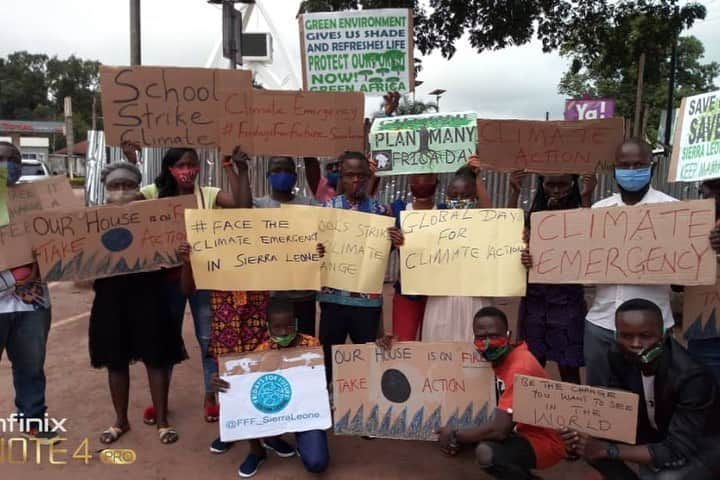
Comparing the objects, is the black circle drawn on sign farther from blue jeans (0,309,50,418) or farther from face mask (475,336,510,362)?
blue jeans (0,309,50,418)

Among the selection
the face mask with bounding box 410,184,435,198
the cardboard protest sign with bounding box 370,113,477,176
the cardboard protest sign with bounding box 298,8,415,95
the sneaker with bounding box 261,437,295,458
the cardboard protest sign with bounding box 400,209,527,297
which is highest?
the cardboard protest sign with bounding box 298,8,415,95

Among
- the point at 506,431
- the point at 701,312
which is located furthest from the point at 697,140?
the point at 506,431

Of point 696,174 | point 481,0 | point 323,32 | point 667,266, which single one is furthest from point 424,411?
point 481,0

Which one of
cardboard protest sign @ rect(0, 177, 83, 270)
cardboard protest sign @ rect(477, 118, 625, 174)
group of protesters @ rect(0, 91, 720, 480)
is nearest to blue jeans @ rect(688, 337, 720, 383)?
group of protesters @ rect(0, 91, 720, 480)

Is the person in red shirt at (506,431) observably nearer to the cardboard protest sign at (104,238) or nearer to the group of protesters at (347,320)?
the group of protesters at (347,320)

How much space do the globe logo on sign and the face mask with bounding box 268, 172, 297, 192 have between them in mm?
1356

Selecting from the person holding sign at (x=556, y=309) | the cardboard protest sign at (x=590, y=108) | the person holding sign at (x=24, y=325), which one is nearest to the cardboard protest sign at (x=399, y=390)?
the person holding sign at (x=556, y=309)

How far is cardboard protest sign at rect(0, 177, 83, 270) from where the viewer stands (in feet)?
11.7

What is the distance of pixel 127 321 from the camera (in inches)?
148

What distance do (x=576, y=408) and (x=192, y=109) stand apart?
2.90 m

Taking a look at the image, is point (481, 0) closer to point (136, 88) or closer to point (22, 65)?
point (136, 88)

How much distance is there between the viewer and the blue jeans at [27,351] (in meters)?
3.72

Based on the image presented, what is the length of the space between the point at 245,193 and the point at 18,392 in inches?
86.0

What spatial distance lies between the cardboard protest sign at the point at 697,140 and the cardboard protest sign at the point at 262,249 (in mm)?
2266
